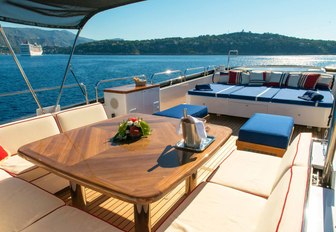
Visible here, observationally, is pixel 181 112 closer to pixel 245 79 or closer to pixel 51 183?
pixel 51 183

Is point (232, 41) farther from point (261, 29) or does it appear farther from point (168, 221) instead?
point (168, 221)

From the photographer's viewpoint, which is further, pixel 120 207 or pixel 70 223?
pixel 120 207

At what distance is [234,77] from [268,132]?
10.3ft

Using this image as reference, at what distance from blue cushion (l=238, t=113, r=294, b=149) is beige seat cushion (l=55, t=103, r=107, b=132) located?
66.6 inches

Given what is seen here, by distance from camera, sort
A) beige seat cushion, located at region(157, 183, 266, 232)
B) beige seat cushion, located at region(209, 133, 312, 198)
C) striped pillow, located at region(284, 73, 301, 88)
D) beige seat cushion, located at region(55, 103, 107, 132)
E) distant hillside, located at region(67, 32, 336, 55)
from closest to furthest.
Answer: beige seat cushion, located at region(157, 183, 266, 232) < beige seat cushion, located at region(209, 133, 312, 198) < beige seat cushion, located at region(55, 103, 107, 132) < striped pillow, located at region(284, 73, 301, 88) < distant hillside, located at region(67, 32, 336, 55)

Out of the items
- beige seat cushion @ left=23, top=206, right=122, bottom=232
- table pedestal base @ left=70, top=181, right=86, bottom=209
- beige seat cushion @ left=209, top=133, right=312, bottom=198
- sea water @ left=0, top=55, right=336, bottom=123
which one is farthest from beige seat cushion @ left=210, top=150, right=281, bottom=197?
sea water @ left=0, top=55, right=336, bottom=123

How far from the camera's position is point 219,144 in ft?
5.14

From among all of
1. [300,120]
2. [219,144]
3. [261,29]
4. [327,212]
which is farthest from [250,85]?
[261,29]

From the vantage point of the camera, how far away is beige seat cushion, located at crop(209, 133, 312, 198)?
1.40 metres

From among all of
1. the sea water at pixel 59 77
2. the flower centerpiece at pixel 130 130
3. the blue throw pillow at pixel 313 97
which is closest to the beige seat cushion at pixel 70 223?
the flower centerpiece at pixel 130 130

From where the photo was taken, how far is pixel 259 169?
170 centimetres

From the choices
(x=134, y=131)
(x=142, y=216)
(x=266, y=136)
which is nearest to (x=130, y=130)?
(x=134, y=131)

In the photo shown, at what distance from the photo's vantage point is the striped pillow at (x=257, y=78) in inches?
205

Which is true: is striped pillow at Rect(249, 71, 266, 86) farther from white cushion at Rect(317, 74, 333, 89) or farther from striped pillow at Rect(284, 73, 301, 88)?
white cushion at Rect(317, 74, 333, 89)
